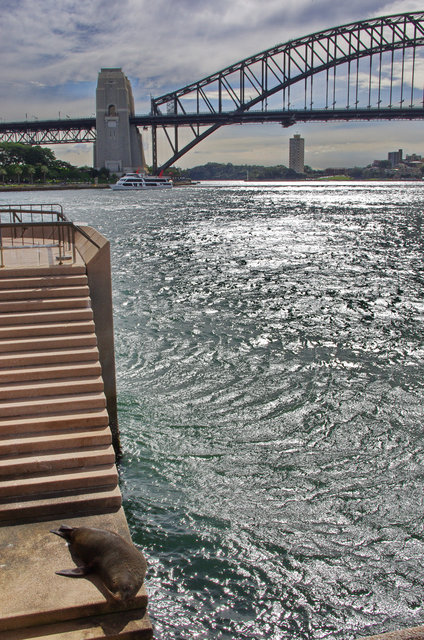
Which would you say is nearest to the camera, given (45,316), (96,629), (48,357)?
(96,629)

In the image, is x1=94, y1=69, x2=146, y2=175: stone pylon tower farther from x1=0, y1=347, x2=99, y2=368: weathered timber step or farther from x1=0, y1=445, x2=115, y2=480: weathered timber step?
x1=0, y1=445, x2=115, y2=480: weathered timber step

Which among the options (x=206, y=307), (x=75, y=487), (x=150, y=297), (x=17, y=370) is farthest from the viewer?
(x=150, y=297)

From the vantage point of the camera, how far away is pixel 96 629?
5.30 m

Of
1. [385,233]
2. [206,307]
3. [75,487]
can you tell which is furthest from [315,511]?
[385,233]

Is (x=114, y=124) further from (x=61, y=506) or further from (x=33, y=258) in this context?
(x=61, y=506)

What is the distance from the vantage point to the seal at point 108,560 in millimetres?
5582

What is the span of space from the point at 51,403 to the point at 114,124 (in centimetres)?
15327

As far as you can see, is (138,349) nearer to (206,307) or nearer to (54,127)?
(206,307)

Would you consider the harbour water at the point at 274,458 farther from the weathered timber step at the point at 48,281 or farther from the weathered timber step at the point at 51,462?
the weathered timber step at the point at 48,281

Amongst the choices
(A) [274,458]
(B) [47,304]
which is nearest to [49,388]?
(B) [47,304]

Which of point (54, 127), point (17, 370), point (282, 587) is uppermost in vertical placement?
point (54, 127)

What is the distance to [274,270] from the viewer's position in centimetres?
3062

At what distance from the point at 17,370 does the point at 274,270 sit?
76.5 feet

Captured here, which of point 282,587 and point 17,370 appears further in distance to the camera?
point 17,370
